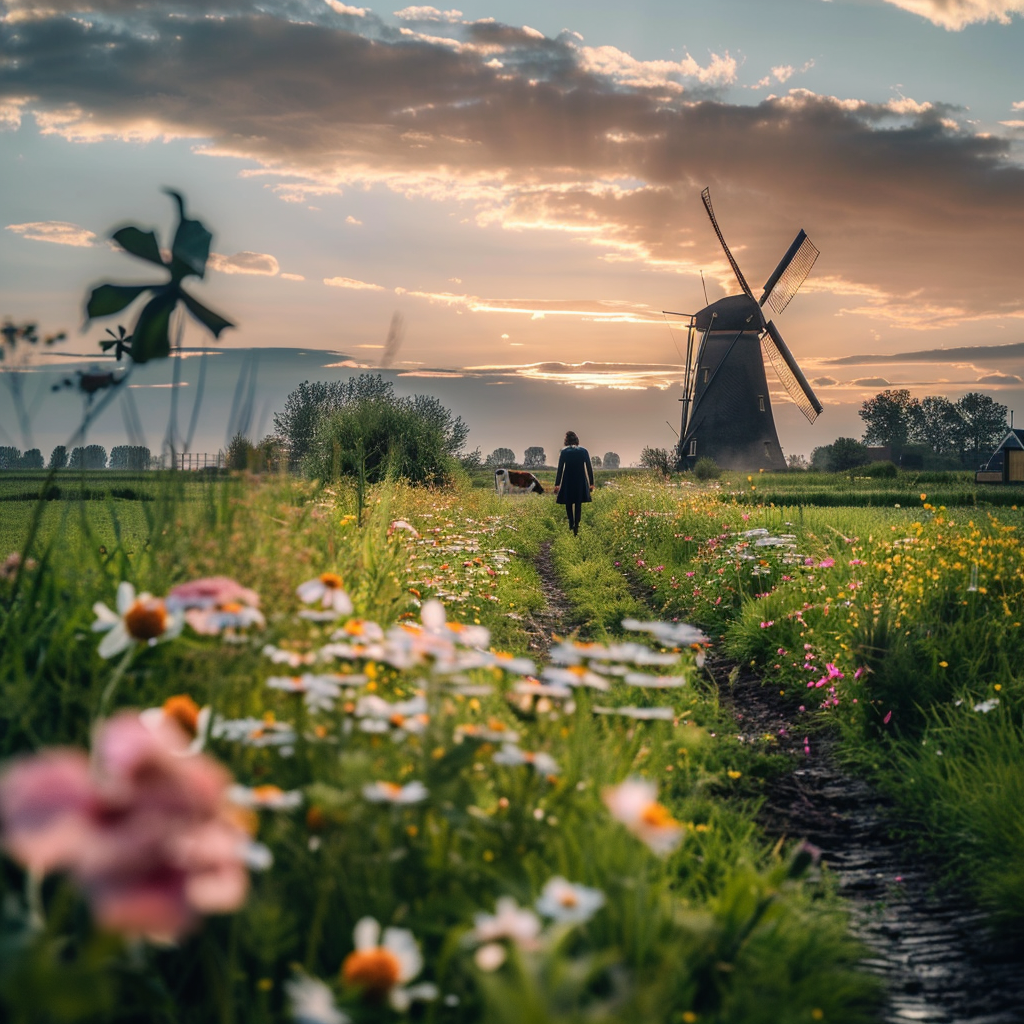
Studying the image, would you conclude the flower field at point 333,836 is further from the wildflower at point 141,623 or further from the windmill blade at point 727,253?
the windmill blade at point 727,253

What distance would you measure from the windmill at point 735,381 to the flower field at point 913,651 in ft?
98.2

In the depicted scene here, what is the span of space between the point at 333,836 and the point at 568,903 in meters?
0.69

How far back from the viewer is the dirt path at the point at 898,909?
2.95 metres

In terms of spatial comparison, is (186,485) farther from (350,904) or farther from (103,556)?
(350,904)

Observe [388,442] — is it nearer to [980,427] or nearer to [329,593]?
[329,593]

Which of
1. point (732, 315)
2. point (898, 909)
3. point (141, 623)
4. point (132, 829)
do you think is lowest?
point (898, 909)

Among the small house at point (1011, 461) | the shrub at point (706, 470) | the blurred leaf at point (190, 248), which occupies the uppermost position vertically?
the small house at point (1011, 461)

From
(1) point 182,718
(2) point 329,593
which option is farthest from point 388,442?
(1) point 182,718

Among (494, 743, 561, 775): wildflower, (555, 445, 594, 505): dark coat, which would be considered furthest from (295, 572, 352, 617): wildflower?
(555, 445, 594, 505): dark coat

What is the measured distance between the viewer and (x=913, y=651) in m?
5.54

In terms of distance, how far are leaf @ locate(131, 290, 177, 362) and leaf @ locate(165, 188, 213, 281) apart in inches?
5.1

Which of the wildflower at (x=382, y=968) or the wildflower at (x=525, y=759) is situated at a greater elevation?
the wildflower at (x=525, y=759)

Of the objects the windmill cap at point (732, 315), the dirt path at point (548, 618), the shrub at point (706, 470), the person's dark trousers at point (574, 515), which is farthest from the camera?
the windmill cap at point (732, 315)

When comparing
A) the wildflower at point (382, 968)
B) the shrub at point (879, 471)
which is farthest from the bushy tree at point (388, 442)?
the shrub at point (879, 471)
